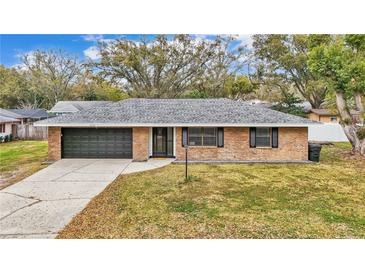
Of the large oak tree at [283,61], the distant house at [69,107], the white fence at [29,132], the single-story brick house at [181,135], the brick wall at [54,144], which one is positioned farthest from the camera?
the distant house at [69,107]

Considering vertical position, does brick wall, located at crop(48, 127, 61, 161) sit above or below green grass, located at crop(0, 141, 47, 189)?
above

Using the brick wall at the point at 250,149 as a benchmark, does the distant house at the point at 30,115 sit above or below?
above

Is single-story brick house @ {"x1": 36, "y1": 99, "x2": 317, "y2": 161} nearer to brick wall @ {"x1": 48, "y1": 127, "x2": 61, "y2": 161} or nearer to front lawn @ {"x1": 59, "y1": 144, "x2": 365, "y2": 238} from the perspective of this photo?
brick wall @ {"x1": 48, "y1": 127, "x2": 61, "y2": 161}

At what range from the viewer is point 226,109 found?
14734 mm

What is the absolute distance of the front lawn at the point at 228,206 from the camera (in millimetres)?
5461

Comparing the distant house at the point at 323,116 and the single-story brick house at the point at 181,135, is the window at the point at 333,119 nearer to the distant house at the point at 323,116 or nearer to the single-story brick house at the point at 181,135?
the distant house at the point at 323,116

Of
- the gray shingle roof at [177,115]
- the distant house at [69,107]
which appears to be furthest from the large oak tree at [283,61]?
the distant house at [69,107]

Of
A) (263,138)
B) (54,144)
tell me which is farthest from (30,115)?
(263,138)

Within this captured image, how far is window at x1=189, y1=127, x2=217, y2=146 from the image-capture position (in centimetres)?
1320

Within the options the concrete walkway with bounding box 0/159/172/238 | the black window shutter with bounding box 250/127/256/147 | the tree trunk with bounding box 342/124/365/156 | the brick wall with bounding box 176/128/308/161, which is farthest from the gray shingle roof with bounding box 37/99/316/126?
the tree trunk with bounding box 342/124/365/156

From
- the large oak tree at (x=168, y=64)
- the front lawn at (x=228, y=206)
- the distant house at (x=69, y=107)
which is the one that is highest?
the large oak tree at (x=168, y=64)

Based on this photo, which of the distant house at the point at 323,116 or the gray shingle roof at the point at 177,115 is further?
the distant house at the point at 323,116
